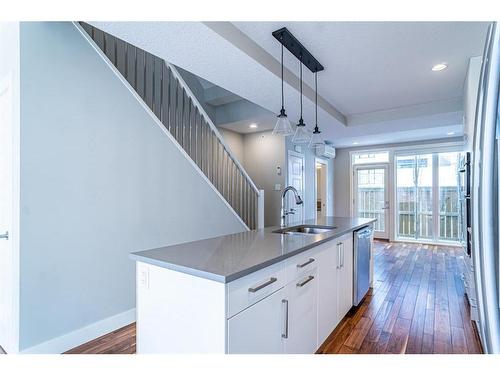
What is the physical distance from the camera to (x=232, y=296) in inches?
47.6

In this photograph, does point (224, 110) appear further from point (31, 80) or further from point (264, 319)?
point (264, 319)

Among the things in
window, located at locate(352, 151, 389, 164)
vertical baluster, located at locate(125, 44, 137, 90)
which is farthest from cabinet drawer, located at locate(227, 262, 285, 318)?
window, located at locate(352, 151, 389, 164)

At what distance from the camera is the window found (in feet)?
22.6

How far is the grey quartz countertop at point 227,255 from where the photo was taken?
1257 millimetres

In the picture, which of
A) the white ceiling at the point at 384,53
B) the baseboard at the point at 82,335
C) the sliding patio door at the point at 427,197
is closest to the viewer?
the baseboard at the point at 82,335

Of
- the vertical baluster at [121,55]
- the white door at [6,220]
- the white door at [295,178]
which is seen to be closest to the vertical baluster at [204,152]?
the vertical baluster at [121,55]

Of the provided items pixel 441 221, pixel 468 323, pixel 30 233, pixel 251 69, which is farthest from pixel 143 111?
pixel 441 221

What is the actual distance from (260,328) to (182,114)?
319 centimetres

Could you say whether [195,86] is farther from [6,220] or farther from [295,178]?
[6,220]

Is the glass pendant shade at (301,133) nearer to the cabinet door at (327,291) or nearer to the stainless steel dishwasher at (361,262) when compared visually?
the cabinet door at (327,291)

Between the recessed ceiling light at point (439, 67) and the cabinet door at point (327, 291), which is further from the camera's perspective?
the recessed ceiling light at point (439, 67)

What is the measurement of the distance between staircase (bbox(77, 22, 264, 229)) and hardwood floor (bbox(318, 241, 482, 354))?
192 cm

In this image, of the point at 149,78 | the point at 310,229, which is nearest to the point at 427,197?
the point at 310,229

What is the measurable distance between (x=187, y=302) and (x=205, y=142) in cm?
341
